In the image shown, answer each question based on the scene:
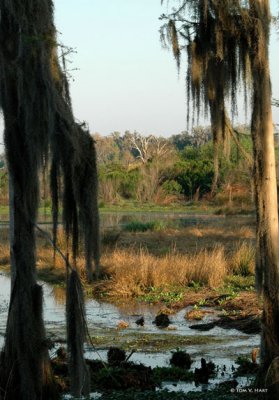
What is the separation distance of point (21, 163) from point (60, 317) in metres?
7.70

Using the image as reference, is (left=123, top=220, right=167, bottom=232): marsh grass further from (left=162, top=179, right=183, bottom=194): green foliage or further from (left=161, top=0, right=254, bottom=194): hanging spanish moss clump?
(left=162, top=179, right=183, bottom=194): green foliage

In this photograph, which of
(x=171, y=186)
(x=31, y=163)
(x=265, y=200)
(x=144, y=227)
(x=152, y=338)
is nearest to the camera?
(x=31, y=163)

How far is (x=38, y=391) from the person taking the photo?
290 inches

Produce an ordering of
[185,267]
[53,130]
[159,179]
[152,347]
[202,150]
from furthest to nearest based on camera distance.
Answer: [202,150] → [159,179] → [185,267] → [152,347] → [53,130]

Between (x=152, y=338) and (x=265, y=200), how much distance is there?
185 inches

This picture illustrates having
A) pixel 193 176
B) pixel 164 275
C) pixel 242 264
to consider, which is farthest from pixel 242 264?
pixel 193 176

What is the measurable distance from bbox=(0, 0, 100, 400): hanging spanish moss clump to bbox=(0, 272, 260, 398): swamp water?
137 cm

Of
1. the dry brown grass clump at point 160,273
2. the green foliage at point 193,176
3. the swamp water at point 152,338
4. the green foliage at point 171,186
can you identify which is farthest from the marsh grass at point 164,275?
the green foliage at point 193,176

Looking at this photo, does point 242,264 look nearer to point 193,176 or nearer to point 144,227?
point 144,227

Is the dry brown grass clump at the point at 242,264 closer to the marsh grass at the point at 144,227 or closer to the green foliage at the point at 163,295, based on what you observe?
the green foliage at the point at 163,295

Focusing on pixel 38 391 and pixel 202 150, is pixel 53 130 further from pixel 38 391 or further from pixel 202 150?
pixel 202 150

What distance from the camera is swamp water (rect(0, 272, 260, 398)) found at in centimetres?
1034

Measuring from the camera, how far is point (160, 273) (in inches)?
698

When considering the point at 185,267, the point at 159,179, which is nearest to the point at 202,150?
the point at 159,179
